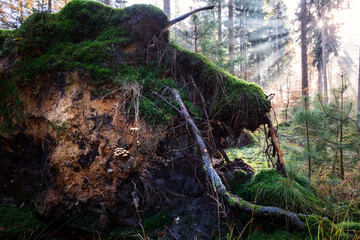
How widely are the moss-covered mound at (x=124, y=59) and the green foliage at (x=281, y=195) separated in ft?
3.52

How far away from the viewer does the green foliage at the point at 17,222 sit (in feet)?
8.93

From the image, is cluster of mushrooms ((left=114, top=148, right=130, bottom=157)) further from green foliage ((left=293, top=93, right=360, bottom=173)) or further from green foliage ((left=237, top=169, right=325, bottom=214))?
green foliage ((left=293, top=93, right=360, bottom=173))

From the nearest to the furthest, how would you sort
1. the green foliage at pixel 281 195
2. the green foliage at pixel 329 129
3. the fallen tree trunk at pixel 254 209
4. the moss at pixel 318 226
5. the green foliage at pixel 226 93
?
the moss at pixel 318 226 < the fallen tree trunk at pixel 254 209 < the green foliage at pixel 281 195 < the green foliage at pixel 226 93 < the green foliage at pixel 329 129

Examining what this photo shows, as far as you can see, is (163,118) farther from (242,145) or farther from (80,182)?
(242,145)

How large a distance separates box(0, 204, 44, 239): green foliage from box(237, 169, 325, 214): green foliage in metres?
3.29

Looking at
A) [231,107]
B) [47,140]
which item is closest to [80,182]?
[47,140]

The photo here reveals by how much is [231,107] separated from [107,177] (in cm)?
233

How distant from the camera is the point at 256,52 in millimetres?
21938

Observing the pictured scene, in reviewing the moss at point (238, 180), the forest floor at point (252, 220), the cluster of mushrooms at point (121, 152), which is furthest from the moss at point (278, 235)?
the cluster of mushrooms at point (121, 152)

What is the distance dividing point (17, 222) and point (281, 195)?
399 cm

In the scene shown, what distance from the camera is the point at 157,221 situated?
8.37 feet

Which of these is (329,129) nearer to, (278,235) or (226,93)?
(226,93)

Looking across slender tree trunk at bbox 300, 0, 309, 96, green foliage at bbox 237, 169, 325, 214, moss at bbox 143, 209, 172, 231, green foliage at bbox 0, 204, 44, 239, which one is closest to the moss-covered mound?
green foliage at bbox 237, 169, 325, 214

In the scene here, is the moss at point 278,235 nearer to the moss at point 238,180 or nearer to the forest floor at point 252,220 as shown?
the forest floor at point 252,220
